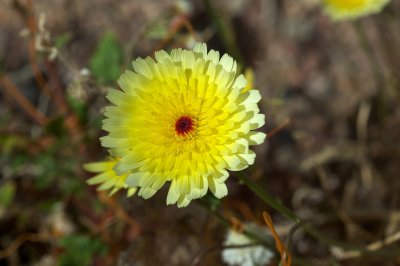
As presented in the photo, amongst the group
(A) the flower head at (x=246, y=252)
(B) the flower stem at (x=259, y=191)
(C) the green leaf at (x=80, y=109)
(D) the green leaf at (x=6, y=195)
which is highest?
(C) the green leaf at (x=80, y=109)

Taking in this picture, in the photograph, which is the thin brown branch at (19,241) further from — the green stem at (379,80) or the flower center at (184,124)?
the green stem at (379,80)

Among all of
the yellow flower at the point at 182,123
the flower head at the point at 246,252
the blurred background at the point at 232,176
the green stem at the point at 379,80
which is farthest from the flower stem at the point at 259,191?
the green stem at the point at 379,80

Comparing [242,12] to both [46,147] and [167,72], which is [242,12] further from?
[167,72]

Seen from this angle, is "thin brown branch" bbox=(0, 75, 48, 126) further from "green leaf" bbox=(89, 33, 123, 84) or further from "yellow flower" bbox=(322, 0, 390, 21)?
"yellow flower" bbox=(322, 0, 390, 21)

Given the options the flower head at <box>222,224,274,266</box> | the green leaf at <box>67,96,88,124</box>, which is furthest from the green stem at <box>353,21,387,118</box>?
the green leaf at <box>67,96,88,124</box>

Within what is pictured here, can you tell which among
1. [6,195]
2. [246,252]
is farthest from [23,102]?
[246,252]

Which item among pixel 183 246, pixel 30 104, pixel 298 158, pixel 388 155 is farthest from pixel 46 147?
pixel 388 155

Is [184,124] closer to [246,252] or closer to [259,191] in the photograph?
[259,191]
